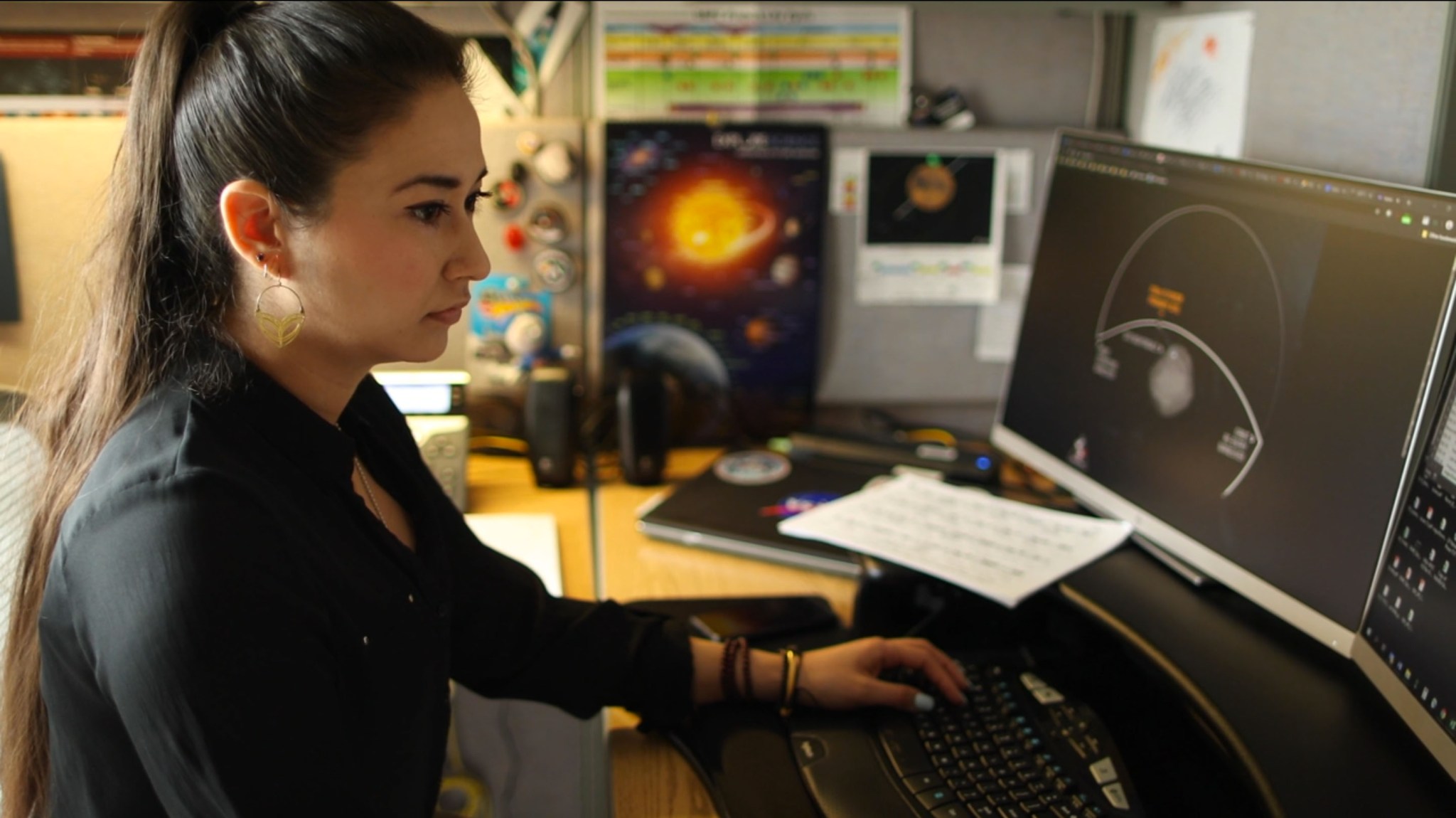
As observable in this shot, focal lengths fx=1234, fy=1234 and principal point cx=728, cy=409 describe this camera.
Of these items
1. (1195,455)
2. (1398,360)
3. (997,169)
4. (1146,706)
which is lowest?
(1146,706)

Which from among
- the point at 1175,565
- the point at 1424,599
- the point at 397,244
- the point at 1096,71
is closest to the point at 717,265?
the point at 1096,71

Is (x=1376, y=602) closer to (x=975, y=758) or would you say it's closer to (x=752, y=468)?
(x=975, y=758)

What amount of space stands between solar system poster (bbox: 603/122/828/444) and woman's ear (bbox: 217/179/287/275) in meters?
0.78

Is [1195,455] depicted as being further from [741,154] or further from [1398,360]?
[741,154]

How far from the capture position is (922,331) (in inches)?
64.0

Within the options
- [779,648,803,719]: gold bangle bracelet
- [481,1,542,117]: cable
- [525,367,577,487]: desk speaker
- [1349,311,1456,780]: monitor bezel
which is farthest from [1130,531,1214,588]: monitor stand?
[481,1,542,117]: cable

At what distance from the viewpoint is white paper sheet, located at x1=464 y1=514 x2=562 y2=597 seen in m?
1.24

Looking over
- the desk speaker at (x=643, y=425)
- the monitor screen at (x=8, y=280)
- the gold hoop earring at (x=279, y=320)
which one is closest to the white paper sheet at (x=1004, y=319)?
the desk speaker at (x=643, y=425)

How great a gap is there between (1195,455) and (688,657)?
50 cm

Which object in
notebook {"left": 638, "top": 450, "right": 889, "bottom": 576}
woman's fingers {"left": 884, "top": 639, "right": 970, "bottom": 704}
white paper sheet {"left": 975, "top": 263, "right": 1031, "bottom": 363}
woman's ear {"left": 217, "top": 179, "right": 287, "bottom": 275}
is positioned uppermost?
woman's ear {"left": 217, "top": 179, "right": 287, "bottom": 275}

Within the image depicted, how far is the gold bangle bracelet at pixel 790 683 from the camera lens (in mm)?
975

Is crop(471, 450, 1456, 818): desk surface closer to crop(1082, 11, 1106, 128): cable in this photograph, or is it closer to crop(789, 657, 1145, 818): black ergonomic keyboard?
crop(789, 657, 1145, 818): black ergonomic keyboard

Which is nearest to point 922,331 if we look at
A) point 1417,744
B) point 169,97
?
point 1417,744

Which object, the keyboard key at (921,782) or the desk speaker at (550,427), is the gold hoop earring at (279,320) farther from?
the desk speaker at (550,427)
